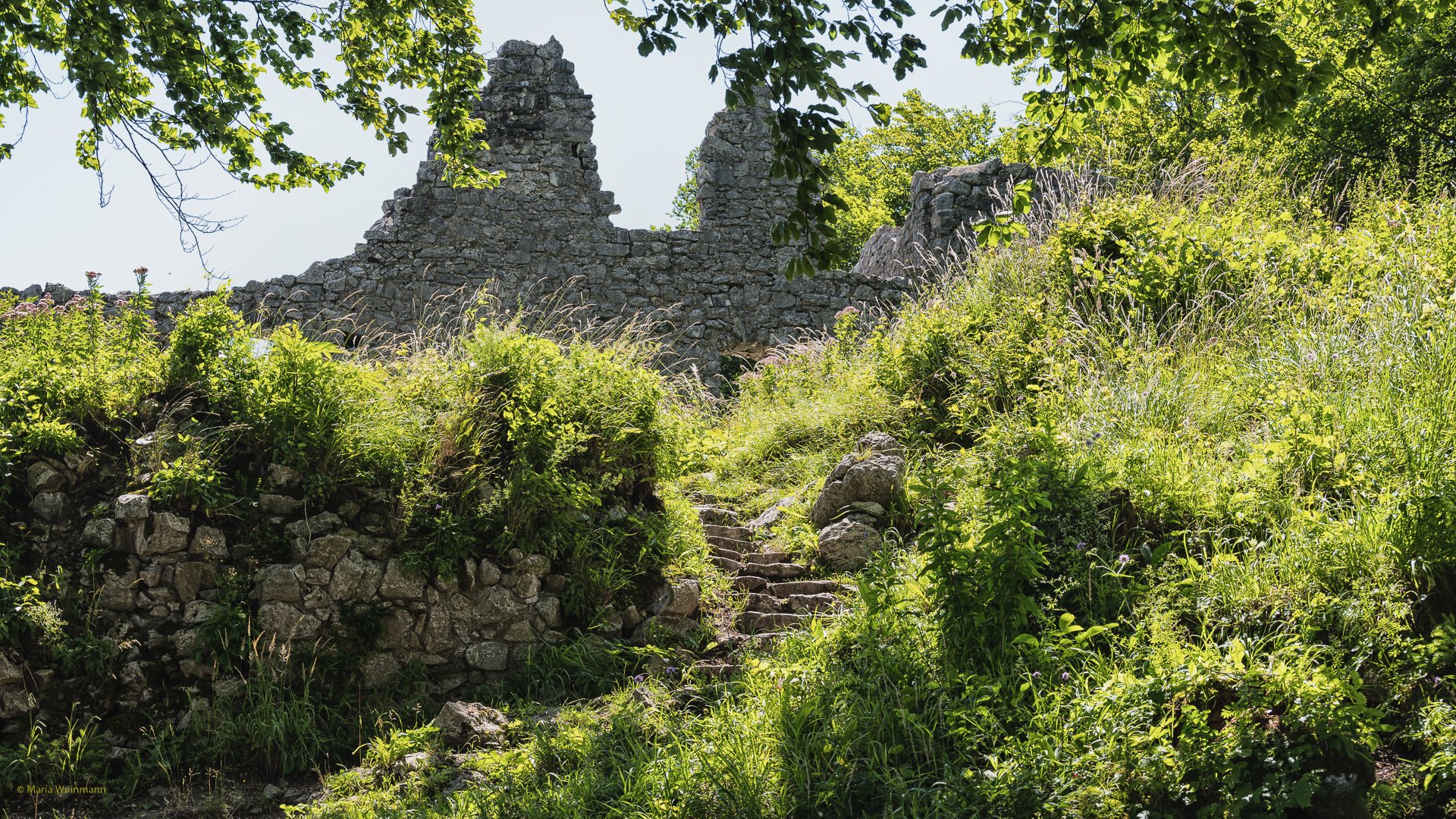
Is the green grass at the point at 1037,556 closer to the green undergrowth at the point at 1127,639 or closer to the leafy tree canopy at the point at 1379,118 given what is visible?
the green undergrowth at the point at 1127,639

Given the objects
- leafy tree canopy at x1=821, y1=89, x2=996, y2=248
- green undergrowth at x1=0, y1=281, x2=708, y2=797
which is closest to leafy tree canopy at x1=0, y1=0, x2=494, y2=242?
green undergrowth at x1=0, y1=281, x2=708, y2=797

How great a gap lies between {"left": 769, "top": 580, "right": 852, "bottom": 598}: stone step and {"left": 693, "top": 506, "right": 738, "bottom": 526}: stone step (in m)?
1.19

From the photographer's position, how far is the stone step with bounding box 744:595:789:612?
20.0ft

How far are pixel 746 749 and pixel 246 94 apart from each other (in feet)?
18.2

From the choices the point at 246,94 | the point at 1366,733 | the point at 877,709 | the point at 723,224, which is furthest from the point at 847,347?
the point at 1366,733

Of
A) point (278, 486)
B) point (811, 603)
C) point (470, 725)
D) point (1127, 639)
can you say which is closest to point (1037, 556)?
point (1127, 639)

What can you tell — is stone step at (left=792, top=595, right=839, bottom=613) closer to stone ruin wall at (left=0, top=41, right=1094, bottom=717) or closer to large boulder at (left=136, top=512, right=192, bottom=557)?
large boulder at (left=136, top=512, right=192, bottom=557)

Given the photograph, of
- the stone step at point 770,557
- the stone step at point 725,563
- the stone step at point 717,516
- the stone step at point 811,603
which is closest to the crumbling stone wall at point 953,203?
the stone step at point 717,516

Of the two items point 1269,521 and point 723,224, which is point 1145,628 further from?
point 723,224

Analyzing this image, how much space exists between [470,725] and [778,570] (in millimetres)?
2209

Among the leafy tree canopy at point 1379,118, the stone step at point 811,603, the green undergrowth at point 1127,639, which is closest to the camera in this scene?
the green undergrowth at point 1127,639

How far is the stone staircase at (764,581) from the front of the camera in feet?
19.2

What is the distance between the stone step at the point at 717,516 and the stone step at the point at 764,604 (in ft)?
3.92

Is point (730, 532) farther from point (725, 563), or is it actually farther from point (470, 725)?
point (470, 725)
